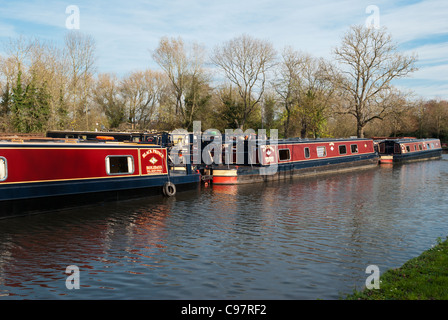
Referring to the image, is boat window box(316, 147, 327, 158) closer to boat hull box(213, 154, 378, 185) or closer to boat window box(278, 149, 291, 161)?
boat hull box(213, 154, 378, 185)

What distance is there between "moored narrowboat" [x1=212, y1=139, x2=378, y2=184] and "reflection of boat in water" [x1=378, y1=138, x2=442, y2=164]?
622 centimetres

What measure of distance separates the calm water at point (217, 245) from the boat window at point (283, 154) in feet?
27.1

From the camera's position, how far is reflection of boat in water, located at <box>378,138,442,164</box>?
133 feet

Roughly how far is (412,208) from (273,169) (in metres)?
11.0

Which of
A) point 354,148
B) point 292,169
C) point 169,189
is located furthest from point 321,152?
point 169,189

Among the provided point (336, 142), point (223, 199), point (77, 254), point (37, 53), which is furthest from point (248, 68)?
point (77, 254)

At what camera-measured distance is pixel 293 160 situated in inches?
1104

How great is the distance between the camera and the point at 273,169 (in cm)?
2609

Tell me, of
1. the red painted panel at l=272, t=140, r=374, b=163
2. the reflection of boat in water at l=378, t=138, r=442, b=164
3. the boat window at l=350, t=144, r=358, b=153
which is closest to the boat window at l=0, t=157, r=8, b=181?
the red painted panel at l=272, t=140, r=374, b=163

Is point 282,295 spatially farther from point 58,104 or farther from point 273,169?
point 58,104

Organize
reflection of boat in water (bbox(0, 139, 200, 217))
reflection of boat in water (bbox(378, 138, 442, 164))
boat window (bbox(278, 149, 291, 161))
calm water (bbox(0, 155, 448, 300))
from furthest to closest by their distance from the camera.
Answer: reflection of boat in water (bbox(378, 138, 442, 164)) < boat window (bbox(278, 149, 291, 161)) < reflection of boat in water (bbox(0, 139, 200, 217)) < calm water (bbox(0, 155, 448, 300))

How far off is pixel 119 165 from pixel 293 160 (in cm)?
1441

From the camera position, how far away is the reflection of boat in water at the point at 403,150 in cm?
4066

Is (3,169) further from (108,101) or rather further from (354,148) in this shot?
(108,101)
